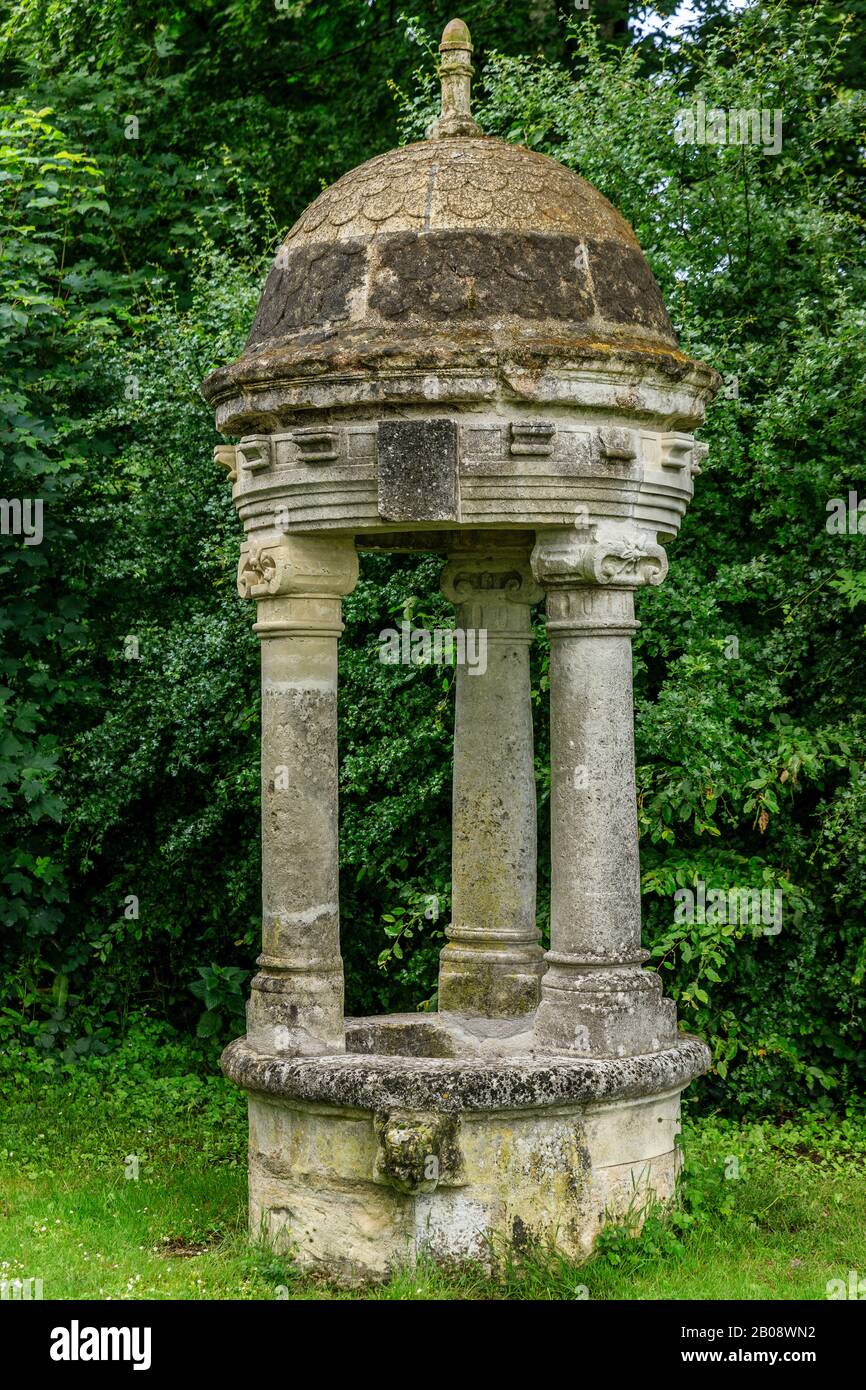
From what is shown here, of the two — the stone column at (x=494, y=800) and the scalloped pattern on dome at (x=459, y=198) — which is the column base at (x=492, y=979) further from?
the scalloped pattern on dome at (x=459, y=198)

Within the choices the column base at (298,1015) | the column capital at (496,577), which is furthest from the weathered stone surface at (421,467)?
the column base at (298,1015)

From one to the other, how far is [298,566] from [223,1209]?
2.68 metres

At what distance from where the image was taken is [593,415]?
228 inches

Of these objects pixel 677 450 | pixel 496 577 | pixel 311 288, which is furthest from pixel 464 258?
pixel 496 577

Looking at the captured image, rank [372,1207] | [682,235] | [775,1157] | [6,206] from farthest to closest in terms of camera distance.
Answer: [6,206] < [682,235] < [775,1157] < [372,1207]

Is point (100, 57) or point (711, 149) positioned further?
point (100, 57)

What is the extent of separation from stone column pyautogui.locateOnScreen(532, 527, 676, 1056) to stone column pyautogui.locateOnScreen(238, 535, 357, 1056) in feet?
2.65

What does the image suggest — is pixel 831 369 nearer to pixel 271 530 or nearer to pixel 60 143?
pixel 271 530

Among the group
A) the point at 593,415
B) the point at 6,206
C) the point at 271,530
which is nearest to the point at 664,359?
the point at 593,415

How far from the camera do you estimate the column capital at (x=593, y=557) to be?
5.88m

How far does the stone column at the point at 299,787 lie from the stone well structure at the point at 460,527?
0.01 m

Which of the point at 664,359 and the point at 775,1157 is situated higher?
the point at 664,359
